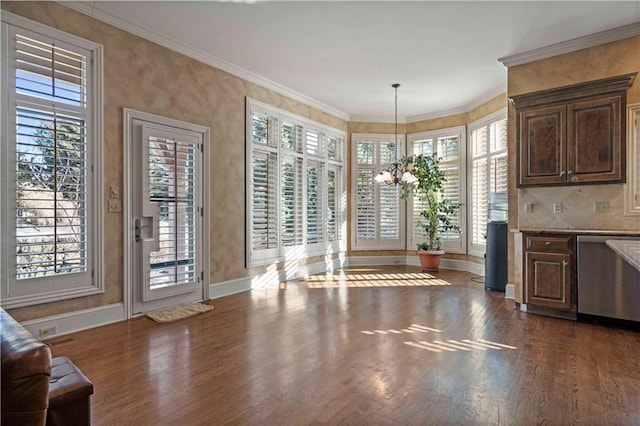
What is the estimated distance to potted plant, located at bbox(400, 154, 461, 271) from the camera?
7.29 m

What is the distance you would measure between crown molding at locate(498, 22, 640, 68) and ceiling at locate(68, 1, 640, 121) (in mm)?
85

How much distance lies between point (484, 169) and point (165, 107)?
5.39m

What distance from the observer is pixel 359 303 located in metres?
4.83

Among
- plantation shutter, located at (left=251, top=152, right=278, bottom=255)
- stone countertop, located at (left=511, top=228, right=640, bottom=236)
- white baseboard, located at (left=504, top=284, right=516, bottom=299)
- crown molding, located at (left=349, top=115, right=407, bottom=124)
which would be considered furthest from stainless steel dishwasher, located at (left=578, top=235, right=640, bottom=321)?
crown molding, located at (left=349, top=115, right=407, bottom=124)

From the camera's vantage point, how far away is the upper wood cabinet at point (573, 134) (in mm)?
3939

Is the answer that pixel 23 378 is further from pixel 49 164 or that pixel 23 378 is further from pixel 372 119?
pixel 372 119

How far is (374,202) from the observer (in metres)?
8.11

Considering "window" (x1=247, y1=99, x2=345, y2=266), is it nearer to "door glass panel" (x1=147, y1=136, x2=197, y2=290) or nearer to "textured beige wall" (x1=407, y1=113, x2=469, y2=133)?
"door glass panel" (x1=147, y1=136, x2=197, y2=290)

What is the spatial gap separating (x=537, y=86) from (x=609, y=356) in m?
3.22

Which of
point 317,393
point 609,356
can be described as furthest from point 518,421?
point 609,356

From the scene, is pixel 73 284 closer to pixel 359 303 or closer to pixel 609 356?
pixel 359 303

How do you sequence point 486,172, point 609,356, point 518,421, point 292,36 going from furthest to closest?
point 486,172 < point 292,36 < point 609,356 < point 518,421

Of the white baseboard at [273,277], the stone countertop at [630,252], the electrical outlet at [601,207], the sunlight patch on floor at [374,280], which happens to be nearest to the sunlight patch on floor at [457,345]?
the stone countertop at [630,252]

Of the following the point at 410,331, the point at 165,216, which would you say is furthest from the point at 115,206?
the point at 410,331
